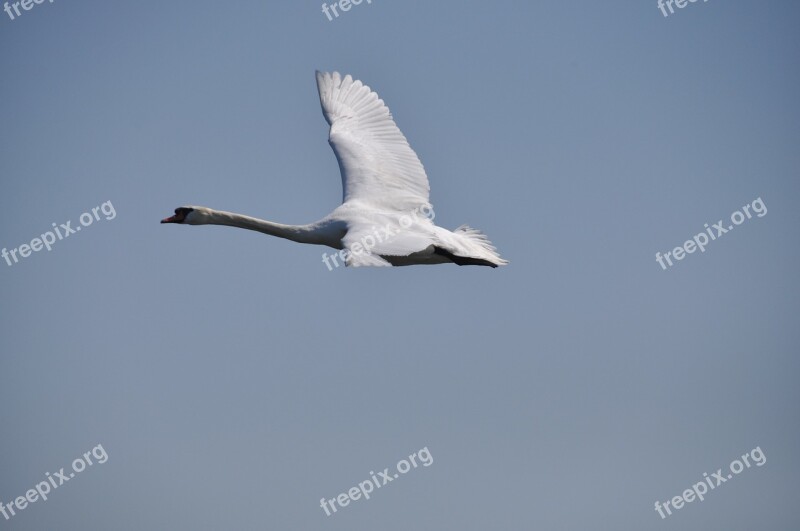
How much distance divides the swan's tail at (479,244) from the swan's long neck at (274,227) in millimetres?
2540

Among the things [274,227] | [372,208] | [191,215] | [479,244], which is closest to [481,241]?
[479,244]

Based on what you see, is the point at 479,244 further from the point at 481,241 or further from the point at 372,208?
the point at 372,208

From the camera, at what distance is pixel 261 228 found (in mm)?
23672

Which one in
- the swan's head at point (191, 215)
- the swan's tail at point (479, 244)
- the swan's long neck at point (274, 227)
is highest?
the swan's head at point (191, 215)

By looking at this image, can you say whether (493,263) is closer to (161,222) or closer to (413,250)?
(413,250)

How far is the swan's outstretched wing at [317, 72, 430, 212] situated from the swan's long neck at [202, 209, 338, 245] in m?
1.42

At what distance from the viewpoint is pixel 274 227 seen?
76.7 ft

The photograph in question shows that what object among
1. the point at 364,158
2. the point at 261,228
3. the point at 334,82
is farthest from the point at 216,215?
the point at 334,82

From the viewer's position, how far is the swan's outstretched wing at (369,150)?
24.4 meters

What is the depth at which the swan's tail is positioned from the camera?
23.2 m

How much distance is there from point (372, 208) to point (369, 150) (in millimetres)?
2389

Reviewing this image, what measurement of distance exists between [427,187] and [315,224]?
2.89 m

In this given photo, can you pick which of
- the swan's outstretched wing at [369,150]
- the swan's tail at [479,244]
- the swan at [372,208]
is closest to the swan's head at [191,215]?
the swan at [372,208]

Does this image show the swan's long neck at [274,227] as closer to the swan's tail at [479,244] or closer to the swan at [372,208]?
the swan at [372,208]
